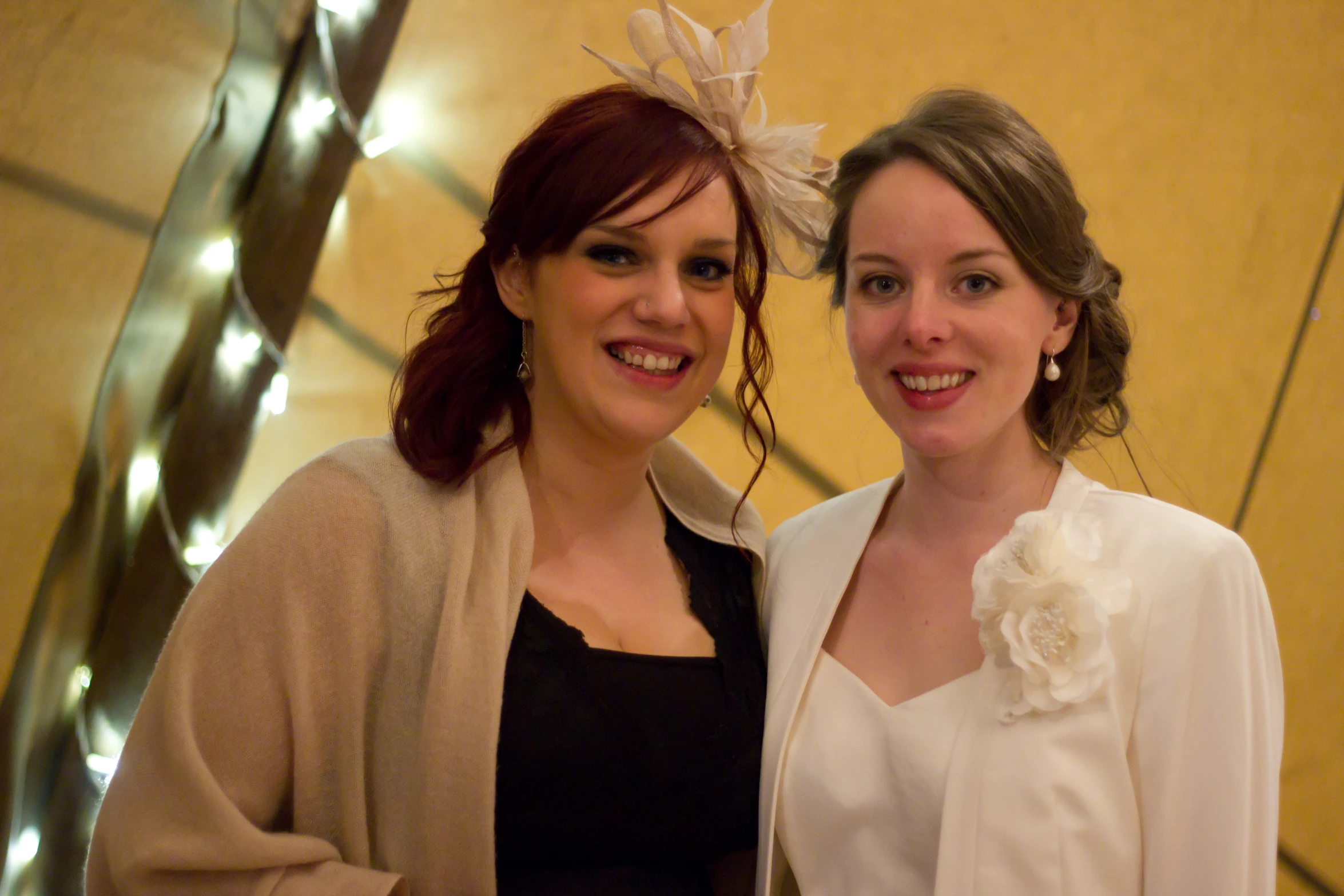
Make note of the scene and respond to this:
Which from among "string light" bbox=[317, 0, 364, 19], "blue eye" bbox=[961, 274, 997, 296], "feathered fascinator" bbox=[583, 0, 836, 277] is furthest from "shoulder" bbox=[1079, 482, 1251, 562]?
"string light" bbox=[317, 0, 364, 19]

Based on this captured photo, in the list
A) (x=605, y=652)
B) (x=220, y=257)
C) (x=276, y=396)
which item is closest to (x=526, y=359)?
(x=605, y=652)

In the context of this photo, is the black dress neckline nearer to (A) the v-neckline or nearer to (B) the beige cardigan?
(B) the beige cardigan

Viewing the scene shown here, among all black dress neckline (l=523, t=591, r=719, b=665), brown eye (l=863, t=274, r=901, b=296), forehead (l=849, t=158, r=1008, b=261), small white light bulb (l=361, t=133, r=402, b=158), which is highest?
small white light bulb (l=361, t=133, r=402, b=158)

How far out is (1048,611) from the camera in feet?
4.39

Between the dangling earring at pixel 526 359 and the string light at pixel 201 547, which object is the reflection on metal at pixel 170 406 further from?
the dangling earring at pixel 526 359

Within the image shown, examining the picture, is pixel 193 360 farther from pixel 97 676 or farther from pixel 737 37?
pixel 737 37

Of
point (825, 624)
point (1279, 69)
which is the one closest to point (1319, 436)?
point (1279, 69)

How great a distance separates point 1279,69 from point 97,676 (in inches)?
127

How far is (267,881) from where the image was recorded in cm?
131

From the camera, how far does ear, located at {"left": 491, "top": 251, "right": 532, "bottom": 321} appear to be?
1.58 meters

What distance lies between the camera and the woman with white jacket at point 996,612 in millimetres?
1297

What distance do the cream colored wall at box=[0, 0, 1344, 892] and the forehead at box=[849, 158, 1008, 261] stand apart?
1.10m

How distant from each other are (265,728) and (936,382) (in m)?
1.01

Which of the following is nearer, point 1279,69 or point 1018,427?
point 1018,427
